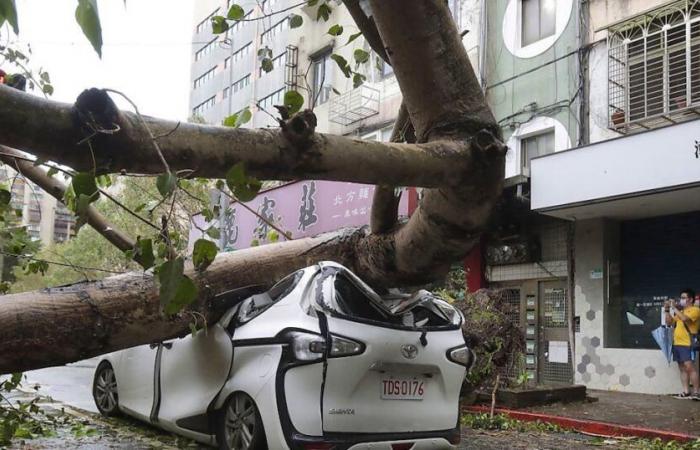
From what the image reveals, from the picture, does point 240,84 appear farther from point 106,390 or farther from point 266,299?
point 266,299

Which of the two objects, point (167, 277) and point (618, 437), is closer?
point (167, 277)

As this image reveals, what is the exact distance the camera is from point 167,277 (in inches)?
78.7

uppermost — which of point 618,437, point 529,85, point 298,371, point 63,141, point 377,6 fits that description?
point 529,85

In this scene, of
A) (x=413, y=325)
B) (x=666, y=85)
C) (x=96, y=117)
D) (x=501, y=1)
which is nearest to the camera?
(x=96, y=117)

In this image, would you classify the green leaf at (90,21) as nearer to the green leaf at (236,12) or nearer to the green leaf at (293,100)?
the green leaf at (293,100)

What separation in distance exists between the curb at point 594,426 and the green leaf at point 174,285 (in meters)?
6.65

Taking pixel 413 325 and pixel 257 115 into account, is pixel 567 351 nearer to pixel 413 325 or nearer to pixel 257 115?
pixel 413 325

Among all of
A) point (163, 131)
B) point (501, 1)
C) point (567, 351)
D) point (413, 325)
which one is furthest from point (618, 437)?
point (501, 1)

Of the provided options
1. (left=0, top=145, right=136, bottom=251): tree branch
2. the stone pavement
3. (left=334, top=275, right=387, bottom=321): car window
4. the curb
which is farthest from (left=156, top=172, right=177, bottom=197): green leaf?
the stone pavement

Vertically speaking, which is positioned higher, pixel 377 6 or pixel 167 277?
pixel 377 6

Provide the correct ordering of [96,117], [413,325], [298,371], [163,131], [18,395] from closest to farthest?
[96,117] < [163,131] < [298,371] < [413,325] < [18,395]

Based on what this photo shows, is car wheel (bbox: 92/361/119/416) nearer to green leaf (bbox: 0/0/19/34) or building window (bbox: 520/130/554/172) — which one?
green leaf (bbox: 0/0/19/34)

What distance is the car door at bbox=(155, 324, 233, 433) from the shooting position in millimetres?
5000

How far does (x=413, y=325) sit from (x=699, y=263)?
8.60m
